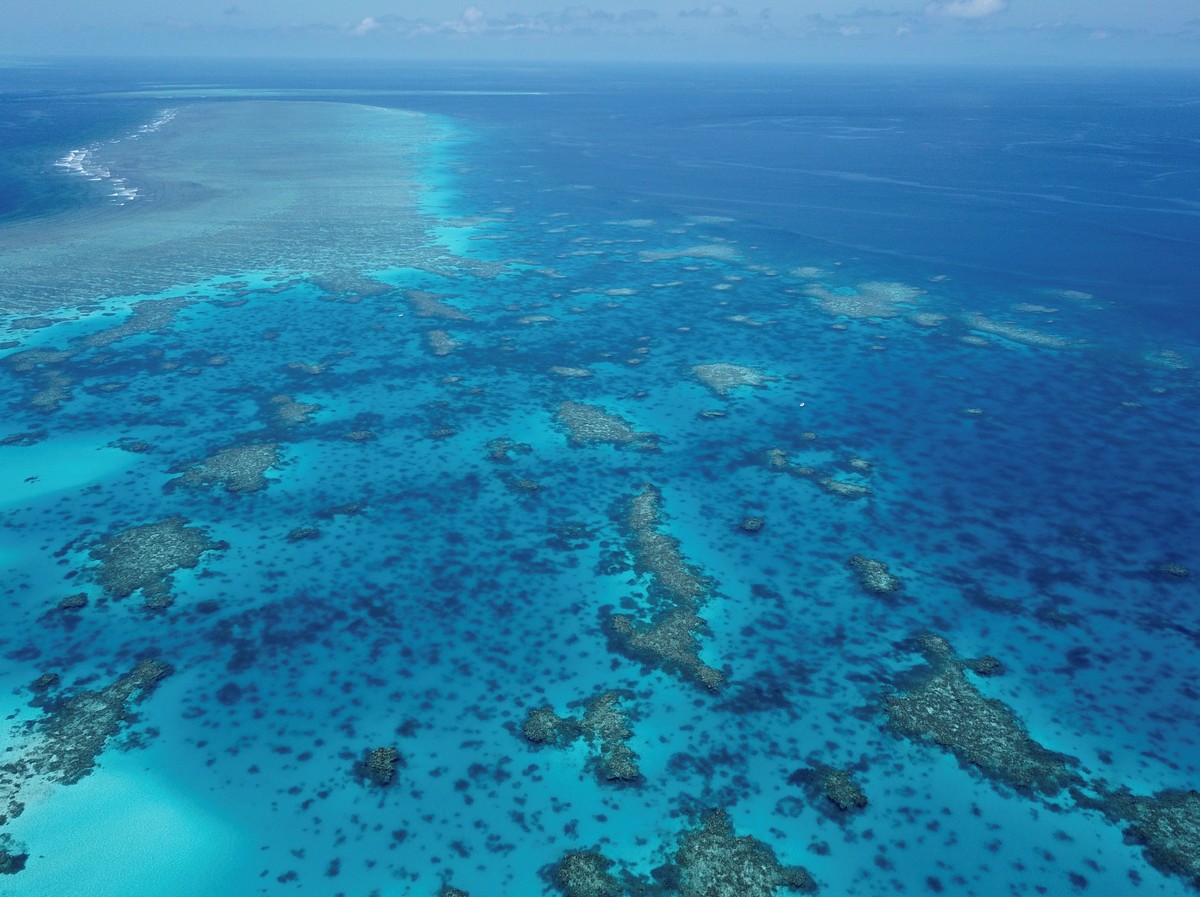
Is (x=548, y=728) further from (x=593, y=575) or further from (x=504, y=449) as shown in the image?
(x=504, y=449)

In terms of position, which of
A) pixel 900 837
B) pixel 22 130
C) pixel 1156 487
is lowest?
pixel 900 837

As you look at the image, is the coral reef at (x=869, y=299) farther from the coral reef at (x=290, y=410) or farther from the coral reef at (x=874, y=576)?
the coral reef at (x=290, y=410)

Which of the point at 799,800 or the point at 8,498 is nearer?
the point at 799,800

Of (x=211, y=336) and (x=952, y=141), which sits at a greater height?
(x=952, y=141)

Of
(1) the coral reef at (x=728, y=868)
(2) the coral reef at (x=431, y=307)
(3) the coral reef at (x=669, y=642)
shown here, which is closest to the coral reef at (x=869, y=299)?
(2) the coral reef at (x=431, y=307)

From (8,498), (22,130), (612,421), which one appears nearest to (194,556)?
(8,498)

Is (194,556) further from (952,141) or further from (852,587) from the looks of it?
(952,141)
